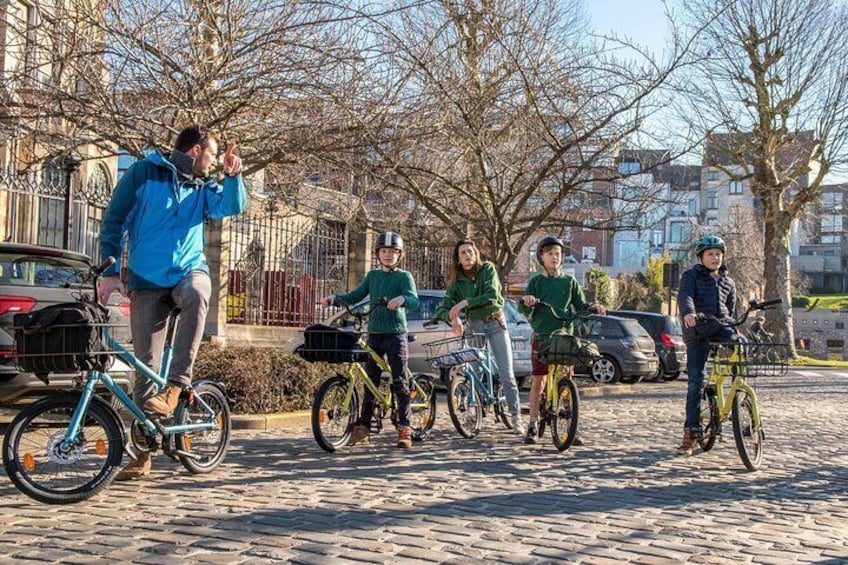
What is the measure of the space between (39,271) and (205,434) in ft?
8.61

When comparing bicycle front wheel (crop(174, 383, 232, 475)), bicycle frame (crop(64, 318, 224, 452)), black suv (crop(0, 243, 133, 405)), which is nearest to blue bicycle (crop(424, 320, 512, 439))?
bicycle front wheel (crop(174, 383, 232, 475))

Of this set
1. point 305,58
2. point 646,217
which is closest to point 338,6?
point 305,58

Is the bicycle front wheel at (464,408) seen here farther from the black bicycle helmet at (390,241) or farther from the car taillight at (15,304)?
the car taillight at (15,304)

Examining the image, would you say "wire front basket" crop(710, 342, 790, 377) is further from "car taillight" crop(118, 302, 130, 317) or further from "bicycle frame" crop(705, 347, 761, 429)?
"car taillight" crop(118, 302, 130, 317)

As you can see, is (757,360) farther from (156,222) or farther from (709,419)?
(156,222)

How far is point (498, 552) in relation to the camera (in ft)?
14.8

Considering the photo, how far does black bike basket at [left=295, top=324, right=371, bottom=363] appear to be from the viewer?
769 cm

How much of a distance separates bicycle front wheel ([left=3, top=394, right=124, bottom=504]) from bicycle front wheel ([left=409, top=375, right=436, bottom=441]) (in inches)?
138

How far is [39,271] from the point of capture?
8.08 meters

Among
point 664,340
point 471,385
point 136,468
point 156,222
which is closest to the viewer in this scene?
point 156,222

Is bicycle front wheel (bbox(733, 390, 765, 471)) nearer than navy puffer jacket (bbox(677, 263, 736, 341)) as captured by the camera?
Yes

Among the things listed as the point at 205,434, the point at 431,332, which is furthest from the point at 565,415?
the point at 431,332

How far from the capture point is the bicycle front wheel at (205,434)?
6.17m

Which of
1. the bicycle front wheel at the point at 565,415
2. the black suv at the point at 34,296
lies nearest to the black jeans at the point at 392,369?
the bicycle front wheel at the point at 565,415
